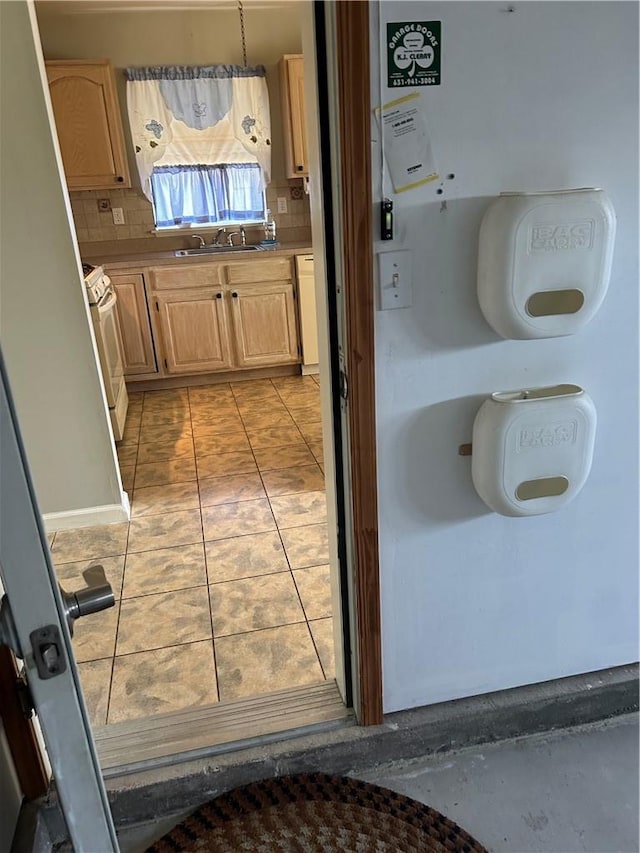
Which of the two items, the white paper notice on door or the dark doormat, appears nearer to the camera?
the white paper notice on door

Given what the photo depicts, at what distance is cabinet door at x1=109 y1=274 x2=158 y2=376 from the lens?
440 cm

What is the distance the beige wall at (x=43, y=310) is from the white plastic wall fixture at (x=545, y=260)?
181 cm

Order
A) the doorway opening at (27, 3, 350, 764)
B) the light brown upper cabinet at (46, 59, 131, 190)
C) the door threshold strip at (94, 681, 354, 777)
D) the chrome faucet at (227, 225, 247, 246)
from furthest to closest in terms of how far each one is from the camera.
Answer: the chrome faucet at (227, 225, 247, 246) → the light brown upper cabinet at (46, 59, 131, 190) → the doorway opening at (27, 3, 350, 764) → the door threshold strip at (94, 681, 354, 777)

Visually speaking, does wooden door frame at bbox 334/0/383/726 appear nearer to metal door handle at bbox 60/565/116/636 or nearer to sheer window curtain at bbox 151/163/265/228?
metal door handle at bbox 60/565/116/636

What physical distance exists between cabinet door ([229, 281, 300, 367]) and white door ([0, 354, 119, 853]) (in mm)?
3992

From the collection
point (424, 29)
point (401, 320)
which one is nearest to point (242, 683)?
point (401, 320)

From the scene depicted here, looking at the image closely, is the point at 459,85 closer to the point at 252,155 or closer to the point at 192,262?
the point at 192,262

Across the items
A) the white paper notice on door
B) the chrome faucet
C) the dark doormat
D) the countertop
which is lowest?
the dark doormat

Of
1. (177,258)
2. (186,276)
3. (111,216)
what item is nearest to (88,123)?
(111,216)

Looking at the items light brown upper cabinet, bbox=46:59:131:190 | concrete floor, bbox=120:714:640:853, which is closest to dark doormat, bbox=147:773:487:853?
concrete floor, bbox=120:714:640:853

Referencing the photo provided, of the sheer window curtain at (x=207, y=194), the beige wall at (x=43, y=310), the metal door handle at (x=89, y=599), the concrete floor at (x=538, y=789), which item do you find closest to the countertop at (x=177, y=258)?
the sheer window curtain at (x=207, y=194)

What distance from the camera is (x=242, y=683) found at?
1.88 m

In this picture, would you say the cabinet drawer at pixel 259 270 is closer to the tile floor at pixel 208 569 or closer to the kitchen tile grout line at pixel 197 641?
the tile floor at pixel 208 569

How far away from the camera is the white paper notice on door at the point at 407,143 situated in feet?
3.97
